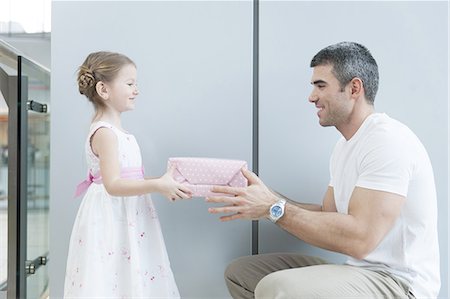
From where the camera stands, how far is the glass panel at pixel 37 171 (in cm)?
166

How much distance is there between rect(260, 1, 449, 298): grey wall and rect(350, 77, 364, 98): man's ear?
19 cm

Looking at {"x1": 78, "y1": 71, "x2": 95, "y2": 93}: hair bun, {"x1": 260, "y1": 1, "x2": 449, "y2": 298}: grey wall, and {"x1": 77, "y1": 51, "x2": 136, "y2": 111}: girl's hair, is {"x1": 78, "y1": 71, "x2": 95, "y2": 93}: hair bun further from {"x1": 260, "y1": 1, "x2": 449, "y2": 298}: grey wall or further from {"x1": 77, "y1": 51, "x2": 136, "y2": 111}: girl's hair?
{"x1": 260, "y1": 1, "x2": 449, "y2": 298}: grey wall

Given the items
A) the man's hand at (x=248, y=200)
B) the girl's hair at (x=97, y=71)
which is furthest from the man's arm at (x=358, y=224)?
the girl's hair at (x=97, y=71)

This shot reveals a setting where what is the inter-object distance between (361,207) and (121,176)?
0.70 m

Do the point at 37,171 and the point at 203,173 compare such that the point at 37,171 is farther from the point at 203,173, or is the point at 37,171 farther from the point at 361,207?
the point at 361,207

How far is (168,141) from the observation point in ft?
5.36

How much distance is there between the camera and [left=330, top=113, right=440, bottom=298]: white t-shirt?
1.36 meters

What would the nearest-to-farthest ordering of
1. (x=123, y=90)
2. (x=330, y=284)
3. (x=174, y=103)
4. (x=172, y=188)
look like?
(x=330, y=284) < (x=172, y=188) < (x=123, y=90) < (x=174, y=103)

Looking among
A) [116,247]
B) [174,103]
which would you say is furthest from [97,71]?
[116,247]

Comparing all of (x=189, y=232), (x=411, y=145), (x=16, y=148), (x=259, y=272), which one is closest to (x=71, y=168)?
(x=16, y=148)

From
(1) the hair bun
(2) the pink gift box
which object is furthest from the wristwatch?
(1) the hair bun

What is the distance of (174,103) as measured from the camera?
1637mm

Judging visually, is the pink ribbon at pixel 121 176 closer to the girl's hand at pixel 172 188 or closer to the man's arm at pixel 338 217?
the girl's hand at pixel 172 188

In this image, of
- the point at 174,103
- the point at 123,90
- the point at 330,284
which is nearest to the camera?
the point at 330,284
